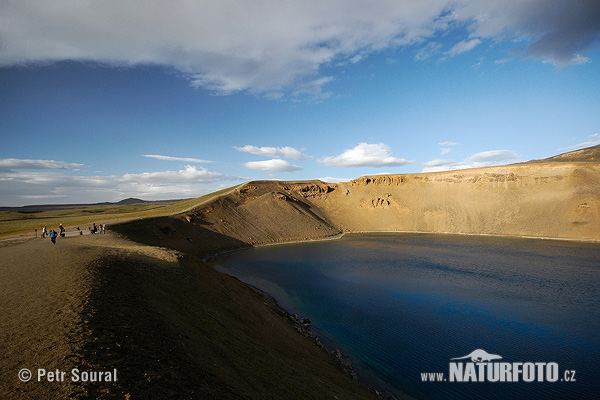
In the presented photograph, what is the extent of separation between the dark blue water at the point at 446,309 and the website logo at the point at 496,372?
1.02ft

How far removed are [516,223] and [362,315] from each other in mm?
65741

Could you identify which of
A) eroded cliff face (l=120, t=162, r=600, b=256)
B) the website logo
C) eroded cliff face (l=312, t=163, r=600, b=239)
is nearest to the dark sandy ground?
the website logo

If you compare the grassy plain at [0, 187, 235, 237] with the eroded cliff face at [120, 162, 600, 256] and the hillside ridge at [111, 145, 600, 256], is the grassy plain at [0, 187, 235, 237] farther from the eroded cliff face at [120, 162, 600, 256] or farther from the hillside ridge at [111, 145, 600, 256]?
the hillside ridge at [111, 145, 600, 256]

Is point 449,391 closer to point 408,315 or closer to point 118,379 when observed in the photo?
point 408,315

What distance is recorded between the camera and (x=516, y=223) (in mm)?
64375

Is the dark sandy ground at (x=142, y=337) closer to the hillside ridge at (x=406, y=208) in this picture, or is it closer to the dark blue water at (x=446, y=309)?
the dark blue water at (x=446, y=309)

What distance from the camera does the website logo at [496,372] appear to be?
13.4m

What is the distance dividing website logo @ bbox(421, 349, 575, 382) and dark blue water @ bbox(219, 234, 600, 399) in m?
0.31

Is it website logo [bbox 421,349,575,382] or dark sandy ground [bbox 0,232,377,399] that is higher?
dark sandy ground [bbox 0,232,377,399]

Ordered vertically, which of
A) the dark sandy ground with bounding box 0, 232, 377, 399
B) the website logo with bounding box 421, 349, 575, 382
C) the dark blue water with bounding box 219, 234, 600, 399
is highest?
the dark sandy ground with bounding box 0, 232, 377, 399

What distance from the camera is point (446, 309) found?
69.2 ft

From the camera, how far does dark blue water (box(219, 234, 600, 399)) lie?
543 inches

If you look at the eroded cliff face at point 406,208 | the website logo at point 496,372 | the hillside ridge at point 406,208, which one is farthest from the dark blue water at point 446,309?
the eroded cliff face at point 406,208

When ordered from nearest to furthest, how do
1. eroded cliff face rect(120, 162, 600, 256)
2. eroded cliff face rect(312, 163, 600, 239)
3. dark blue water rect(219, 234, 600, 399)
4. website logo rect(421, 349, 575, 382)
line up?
1. website logo rect(421, 349, 575, 382)
2. dark blue water rect(219, 234, 600, 399)
3. eroded cliff face rect(120, 162, 600, 256)
4. eroded cliff face rect(312, 163, 600, 239)
